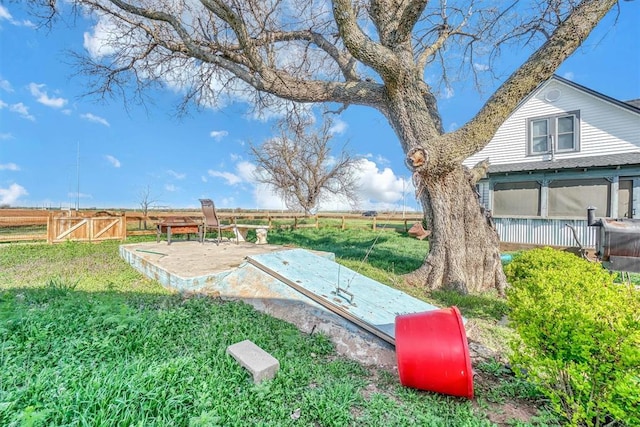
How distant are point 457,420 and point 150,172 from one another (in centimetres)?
2033

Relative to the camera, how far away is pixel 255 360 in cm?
226

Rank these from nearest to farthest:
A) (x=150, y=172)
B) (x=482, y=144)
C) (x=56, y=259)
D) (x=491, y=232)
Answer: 1. (x=482, y=144)
2. (x=491, y=232)
3. (x=56, y=259)
4. (x=150, y=172)

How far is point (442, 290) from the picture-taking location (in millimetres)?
5289

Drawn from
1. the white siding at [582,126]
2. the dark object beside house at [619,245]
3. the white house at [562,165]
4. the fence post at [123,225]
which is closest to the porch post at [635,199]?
the white house at [562,165]

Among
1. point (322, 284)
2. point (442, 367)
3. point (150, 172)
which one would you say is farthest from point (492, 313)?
point (150, 172)

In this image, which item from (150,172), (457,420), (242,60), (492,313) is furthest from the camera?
(150,172)

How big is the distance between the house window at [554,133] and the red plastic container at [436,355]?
472 inches

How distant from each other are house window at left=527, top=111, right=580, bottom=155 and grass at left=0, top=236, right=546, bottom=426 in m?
11.9

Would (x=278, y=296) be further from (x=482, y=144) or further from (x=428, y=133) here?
(x=482, y=144)

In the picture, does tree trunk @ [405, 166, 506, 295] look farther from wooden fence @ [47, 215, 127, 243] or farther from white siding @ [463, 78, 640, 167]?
wooden fence @ [47, 215, 127, 243]

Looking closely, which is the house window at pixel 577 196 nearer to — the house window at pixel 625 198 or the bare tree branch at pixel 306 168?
the house window at pixel 625 198

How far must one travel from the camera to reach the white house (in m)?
9.63

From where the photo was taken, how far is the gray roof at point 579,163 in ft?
30.6

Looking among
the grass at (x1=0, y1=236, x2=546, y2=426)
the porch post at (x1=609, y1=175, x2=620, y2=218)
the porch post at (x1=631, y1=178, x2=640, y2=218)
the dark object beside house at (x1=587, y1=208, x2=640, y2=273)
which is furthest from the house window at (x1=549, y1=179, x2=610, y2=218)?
the grass at (x1=0, y1=236, x2=546, y2=426)
